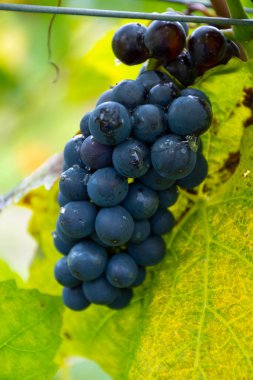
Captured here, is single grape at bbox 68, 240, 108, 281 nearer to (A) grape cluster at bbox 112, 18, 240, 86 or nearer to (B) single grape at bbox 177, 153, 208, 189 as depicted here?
(B) single grape at bbox 177, 153, 208, 189

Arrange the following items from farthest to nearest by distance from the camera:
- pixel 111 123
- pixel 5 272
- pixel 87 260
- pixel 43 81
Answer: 1. pixel 43 81
2. pixel 5 272
3. pixel 87 260
4. pixel 111 123

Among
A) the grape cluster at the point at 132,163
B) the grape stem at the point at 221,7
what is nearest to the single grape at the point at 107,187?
the grape cluster at the point at 132,163

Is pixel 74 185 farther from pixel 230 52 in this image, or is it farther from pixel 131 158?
pixel 230 52

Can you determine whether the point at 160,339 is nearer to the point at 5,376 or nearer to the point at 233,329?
the point at 233,329

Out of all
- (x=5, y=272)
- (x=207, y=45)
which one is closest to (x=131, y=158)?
(x=207, y=45)

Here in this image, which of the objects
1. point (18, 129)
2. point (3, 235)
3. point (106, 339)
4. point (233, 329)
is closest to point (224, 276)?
point (233, 329)

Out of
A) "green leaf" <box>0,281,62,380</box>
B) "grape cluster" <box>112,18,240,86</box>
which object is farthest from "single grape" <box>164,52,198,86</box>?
"green leaf" <box>0,281,62,380</box>
